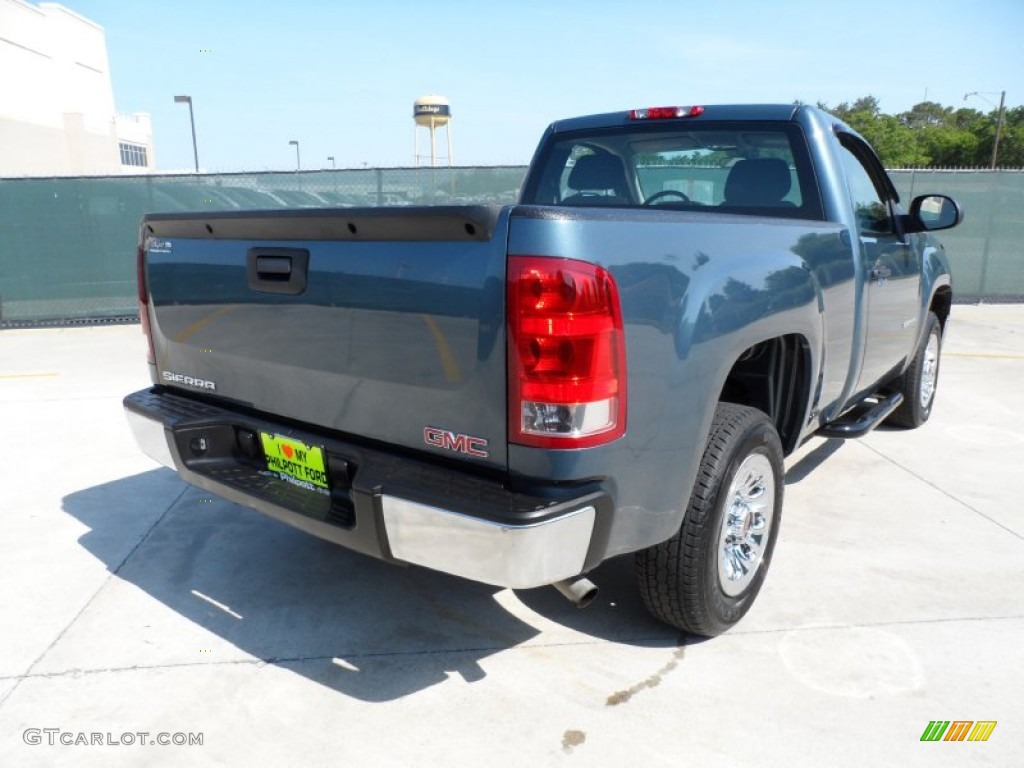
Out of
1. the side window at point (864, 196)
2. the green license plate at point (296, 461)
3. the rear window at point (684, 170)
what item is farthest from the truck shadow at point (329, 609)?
the side window at point (864, 196)

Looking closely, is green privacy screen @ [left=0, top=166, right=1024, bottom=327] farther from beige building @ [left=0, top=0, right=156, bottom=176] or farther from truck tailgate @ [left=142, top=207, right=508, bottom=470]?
beige building @ [left=0, top=0, right=156, bottom=176]

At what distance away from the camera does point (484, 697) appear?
2535 millimetres

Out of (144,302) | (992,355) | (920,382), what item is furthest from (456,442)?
(992,355)

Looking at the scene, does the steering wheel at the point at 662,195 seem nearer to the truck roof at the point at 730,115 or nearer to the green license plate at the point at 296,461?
the truck roof at the point at 730,115

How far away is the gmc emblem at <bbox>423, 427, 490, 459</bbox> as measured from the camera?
2.17 meters

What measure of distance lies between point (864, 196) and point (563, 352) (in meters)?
2.74

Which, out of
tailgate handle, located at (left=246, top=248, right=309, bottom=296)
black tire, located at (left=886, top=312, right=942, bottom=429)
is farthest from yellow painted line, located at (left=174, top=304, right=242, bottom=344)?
black tire, located at (left=886, top=312, right=942, bottom=429)

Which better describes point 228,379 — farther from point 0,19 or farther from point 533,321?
point 0,19

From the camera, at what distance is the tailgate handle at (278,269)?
8.14ft

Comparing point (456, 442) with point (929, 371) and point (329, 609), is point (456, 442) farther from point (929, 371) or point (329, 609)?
point (929, 371)

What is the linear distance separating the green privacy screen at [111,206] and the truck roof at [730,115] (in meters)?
6.30

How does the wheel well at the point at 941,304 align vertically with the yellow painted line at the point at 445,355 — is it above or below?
below

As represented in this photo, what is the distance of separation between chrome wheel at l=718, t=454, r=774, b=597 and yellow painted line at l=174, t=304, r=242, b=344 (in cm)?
186

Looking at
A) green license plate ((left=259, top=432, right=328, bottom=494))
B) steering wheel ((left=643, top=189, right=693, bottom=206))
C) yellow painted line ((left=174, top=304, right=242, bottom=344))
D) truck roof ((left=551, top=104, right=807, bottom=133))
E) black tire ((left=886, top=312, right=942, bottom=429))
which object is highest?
truck roof ((left=551, top=104, right=807, bottom=133))
